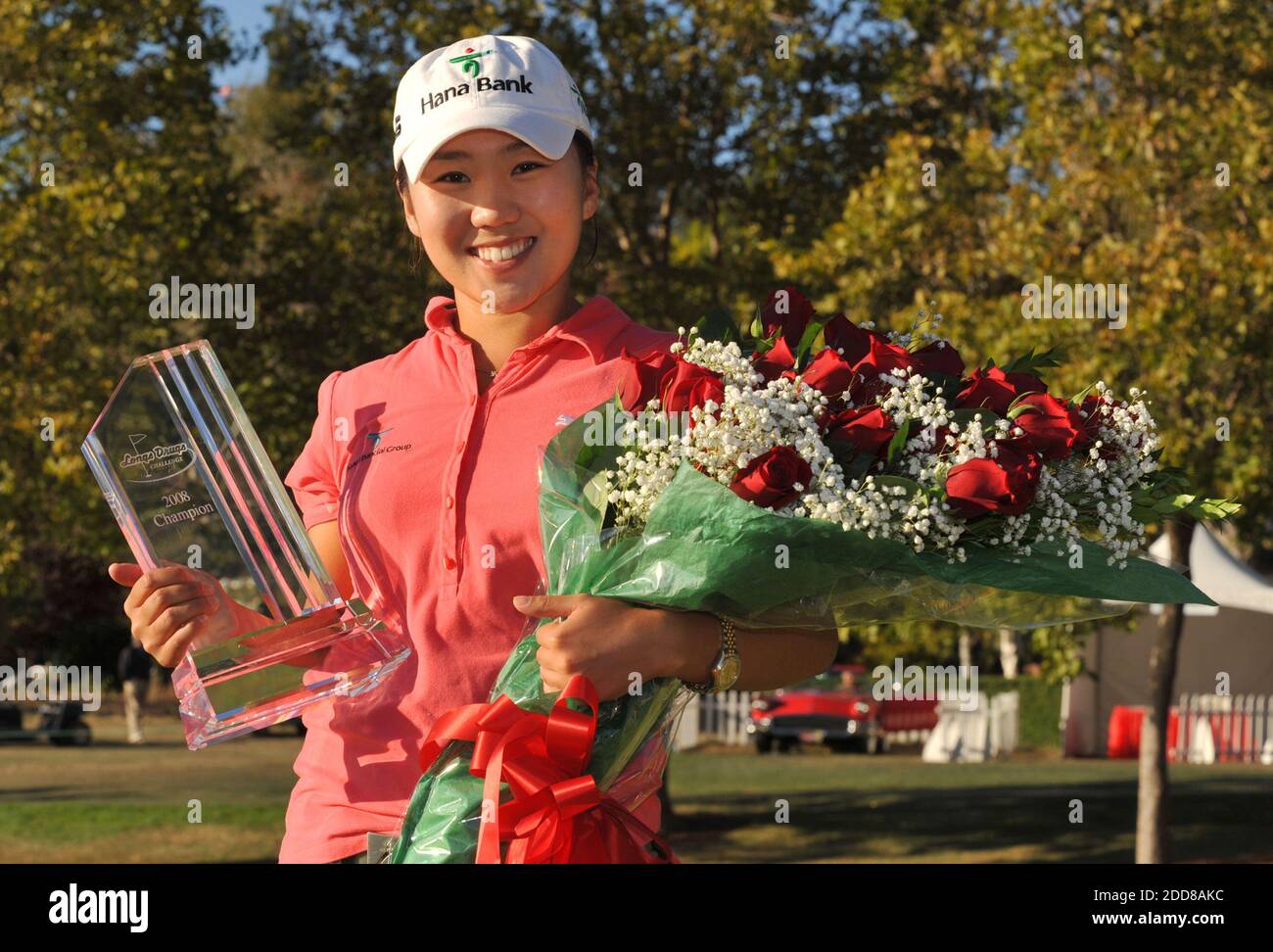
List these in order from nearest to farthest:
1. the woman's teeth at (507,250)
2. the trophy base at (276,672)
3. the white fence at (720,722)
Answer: the trophy base at (276,672), the woman's teeth at (507,250), the white fence at (720,722)

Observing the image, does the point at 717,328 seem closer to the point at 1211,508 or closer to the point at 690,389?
the point at 690,389

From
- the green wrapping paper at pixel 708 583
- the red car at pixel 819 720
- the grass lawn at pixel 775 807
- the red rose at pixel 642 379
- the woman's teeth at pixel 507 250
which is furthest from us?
the red car at pixel 819 720

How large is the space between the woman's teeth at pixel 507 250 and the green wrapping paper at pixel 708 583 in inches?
15.8

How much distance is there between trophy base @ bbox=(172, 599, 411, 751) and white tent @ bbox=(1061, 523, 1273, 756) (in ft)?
67.0

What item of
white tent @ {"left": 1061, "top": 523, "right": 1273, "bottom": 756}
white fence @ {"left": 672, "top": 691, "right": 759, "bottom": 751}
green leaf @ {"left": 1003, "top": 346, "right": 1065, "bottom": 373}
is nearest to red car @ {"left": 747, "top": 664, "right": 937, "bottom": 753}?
white fence @ {"left": 672, "top": 691, "right": 759, "bottom": 751}

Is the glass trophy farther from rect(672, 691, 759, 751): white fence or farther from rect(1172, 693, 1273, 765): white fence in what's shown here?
rect(672, 691, 759, 751): white fence

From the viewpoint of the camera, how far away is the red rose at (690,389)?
2.31 m

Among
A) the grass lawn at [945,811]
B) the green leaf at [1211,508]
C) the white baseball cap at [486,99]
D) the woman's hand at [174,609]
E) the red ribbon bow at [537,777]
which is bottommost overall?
the grass lawn at [945,811]

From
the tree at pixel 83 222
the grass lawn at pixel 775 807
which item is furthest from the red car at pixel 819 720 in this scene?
the tree at pixel 83 222

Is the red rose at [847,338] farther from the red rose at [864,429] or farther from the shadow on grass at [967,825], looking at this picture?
the shadow on grass at [967,825]

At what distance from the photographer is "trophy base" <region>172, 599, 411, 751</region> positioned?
262 cm

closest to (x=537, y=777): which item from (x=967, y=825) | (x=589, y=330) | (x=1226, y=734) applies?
(x=589, y=330)

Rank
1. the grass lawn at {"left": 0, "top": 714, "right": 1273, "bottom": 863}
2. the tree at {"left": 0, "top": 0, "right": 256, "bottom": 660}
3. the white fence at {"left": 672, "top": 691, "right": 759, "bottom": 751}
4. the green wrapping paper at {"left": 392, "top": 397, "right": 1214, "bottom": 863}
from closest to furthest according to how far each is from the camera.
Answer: the green wrapping paper at {"left": 392, "top": 397, "right": 1214, "bottom": 863} → the tree at {"left": 0, "top": 0, "right": 256, "bottom": 660} → the grass lawn at {"left": 0, "top": 714, "right": 1273, "bottom": 863} → the white fence at {"left": 672, "top": 691, "right": 759, "bottom": 751}

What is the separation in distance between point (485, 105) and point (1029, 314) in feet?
29.0
